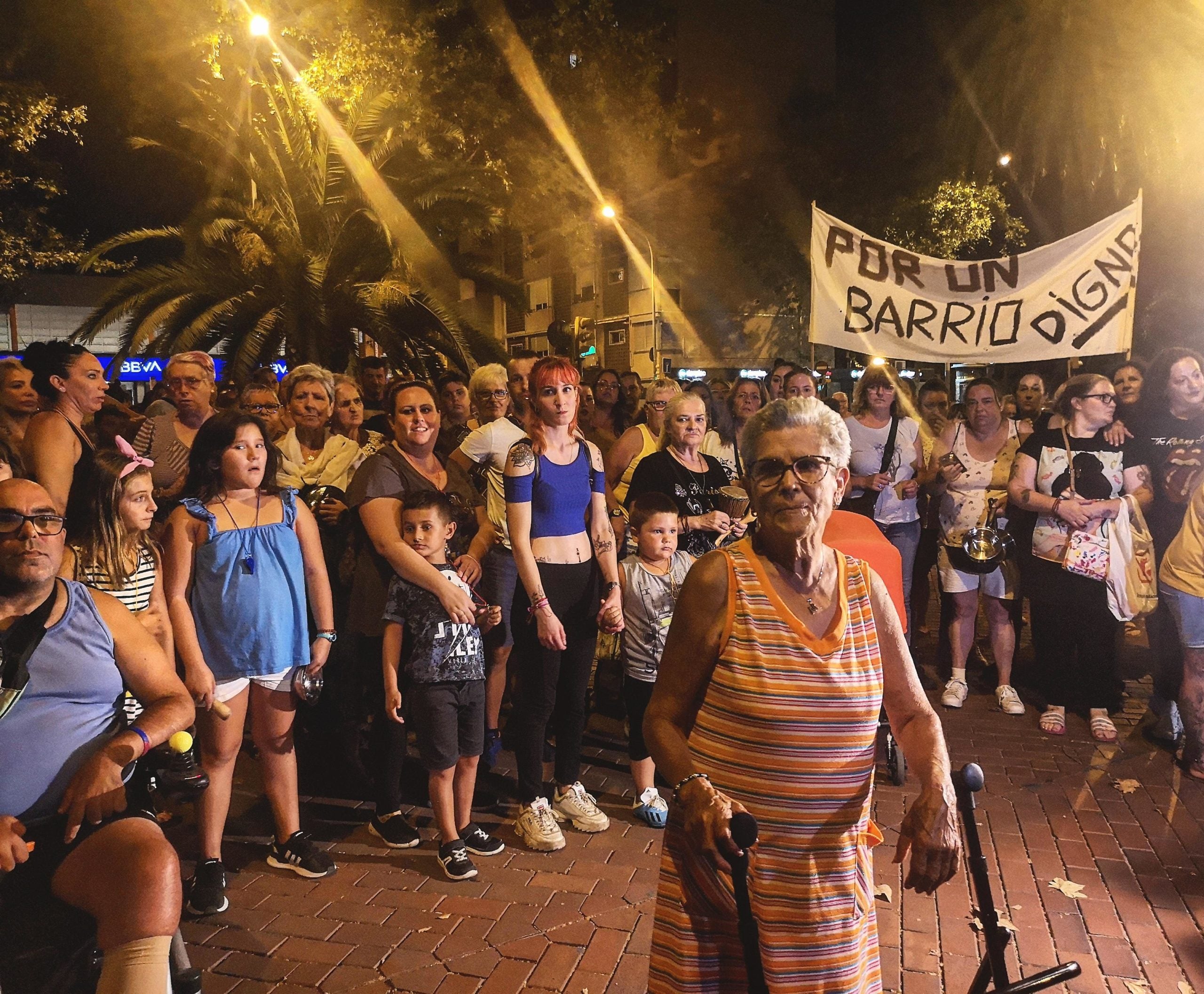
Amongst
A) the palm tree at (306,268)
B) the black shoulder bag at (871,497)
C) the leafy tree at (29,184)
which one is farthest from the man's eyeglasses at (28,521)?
the leafy tree at (29,184)

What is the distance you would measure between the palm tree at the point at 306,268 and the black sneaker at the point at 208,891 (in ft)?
34.8

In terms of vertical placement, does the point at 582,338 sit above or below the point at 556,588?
above

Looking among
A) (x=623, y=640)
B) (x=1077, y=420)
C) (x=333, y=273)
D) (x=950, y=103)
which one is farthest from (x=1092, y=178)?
(x=623, y=640)

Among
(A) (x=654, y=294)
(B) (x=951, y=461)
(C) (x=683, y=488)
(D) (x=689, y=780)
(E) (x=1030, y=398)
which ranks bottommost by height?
(D) (x=689, y=780)

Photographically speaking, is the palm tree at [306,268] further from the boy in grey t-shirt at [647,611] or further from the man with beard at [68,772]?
the man with beard at [68,772]

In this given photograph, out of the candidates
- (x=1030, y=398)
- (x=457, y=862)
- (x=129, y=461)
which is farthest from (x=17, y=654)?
(x=1030, y=398)

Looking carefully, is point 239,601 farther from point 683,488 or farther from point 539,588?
point 683,488

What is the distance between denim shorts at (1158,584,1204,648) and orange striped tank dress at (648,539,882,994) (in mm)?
3976

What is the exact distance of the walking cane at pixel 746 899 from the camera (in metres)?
1.77

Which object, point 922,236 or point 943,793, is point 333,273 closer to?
point 922,236

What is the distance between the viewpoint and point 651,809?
4641mm

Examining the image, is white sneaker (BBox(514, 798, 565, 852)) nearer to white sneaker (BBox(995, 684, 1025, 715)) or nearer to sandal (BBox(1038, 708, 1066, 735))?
sandal (BBox(1038, 708, 1066, 735))

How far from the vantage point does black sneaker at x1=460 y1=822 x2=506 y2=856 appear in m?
4.32

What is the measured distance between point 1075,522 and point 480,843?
4.03 metres
